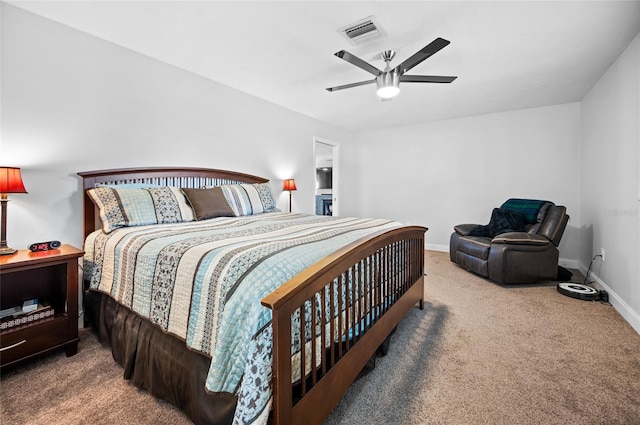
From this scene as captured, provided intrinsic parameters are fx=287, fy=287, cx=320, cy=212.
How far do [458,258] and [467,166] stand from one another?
6.22 ft

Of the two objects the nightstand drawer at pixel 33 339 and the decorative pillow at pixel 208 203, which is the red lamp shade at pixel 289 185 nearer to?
the decorative pillow at pixel 208 203

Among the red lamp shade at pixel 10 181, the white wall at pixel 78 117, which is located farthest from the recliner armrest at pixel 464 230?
the red lamp shade at pixel 10 181

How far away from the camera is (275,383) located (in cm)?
96

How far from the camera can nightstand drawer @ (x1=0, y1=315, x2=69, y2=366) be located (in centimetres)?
164

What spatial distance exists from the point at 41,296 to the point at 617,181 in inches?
195

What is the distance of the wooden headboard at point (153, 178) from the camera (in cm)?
231

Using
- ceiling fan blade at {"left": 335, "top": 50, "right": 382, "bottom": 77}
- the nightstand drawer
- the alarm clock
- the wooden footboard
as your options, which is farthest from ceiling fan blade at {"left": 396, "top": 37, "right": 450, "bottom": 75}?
the nightstand drawer

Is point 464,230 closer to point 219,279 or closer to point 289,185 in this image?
point 289,185

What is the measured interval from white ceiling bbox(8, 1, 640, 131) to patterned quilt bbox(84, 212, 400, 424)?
61.0 inches

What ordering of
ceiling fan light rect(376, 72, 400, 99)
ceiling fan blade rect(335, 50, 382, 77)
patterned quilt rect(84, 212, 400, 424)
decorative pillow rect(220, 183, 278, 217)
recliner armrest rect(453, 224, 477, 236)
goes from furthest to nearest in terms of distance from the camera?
recliner armrest rect(453, 224, 477, 236)
decorative pillow rect(220, 183, 278, 217)
ceiling fan light rect(376, 72, 400, 99)
ceiling fan blade rect(335, 50, 382, 77)
patterned quilt rect(84, 212, 400, 424)

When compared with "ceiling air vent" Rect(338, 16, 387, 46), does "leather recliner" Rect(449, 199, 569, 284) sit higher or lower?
lower

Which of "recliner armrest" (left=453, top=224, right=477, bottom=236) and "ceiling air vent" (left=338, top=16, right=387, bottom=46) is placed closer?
"ceiling air vent" (left=338, top=16, right=387, bottom=46)

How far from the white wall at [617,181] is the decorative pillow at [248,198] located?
129 inches

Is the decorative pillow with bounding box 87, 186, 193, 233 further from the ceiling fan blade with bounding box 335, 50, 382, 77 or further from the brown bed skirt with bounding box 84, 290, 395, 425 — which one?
the ceiling fan blade with bounding box 335, 50, 382, 77
